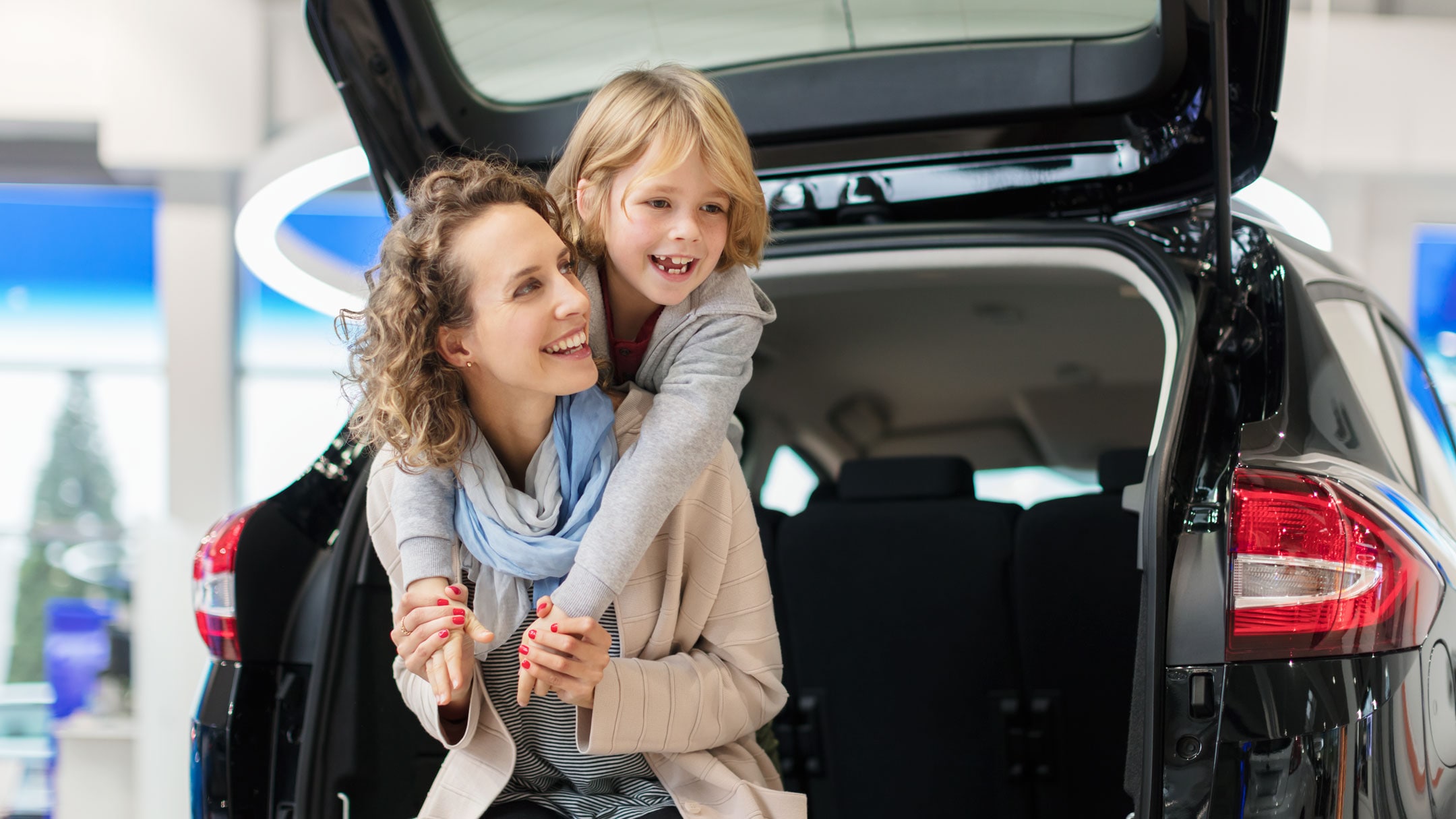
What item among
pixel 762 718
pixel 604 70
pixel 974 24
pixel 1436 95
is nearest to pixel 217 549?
pixel 762 718

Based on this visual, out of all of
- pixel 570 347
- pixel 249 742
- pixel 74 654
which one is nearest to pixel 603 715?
pixel 570 347

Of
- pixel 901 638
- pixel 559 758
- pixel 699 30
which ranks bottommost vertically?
pixel 901 638

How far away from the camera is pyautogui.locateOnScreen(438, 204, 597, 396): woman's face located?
3.57 feet

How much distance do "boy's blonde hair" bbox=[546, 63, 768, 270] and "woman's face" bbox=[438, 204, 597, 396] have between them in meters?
0.14

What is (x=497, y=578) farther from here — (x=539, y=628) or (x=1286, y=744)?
(x=1286, y=744)

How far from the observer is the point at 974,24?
158 cm

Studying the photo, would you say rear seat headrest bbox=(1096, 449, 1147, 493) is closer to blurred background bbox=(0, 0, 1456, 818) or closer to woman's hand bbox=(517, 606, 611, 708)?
woman's hand bbox=(517, 606, 611, 708)

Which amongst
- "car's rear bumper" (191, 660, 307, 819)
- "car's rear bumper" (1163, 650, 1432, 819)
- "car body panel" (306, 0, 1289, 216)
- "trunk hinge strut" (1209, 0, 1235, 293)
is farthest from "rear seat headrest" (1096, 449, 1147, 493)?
"car's rear bumper" (191, 660, 307, 819)

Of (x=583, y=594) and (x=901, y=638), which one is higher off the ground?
(x=583, y=594)

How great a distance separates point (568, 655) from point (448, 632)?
0.38 ft

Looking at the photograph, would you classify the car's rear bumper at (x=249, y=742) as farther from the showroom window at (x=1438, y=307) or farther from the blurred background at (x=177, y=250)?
the showroom window at (x=1438, y=307)

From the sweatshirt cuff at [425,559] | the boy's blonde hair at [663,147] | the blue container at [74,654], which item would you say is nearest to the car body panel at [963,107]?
the boy's blonde hair at [663,147]

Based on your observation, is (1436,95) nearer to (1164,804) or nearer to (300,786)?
→ (1164,804)

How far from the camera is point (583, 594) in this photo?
107 centimetres
